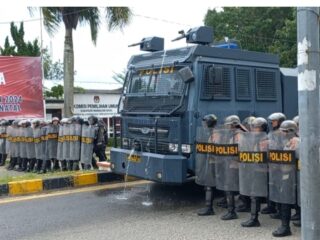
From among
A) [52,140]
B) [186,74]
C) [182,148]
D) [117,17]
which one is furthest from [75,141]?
[117,17]

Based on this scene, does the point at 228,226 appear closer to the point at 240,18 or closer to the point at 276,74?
the point at 276,74

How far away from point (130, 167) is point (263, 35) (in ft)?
69.1

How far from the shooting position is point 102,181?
9.91 m

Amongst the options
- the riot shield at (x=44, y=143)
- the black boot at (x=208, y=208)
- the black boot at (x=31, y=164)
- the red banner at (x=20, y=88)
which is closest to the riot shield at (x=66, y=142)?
the riot shield at (x=44, y=143)

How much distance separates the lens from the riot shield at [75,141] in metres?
10.4

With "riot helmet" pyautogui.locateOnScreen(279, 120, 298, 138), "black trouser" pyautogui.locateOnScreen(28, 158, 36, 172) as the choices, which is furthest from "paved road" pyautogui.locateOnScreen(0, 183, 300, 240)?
"black trouser" pyautogui.locateOnScreen(28, 158, 36, 172)

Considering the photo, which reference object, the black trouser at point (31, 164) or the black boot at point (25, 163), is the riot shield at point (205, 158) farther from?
the black boot at point (25, 163)

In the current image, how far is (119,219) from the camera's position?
6730mm

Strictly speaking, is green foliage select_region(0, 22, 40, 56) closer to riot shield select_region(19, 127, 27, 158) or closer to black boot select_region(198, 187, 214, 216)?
riot shield select_region(19, 127, 27, 158)

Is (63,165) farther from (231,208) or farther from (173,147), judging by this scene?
(231,208)

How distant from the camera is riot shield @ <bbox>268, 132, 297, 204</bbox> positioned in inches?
228

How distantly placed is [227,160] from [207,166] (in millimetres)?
449

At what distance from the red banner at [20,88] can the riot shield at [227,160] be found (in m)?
10.2

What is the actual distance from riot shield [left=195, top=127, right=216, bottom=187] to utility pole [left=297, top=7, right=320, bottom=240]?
117 inches
